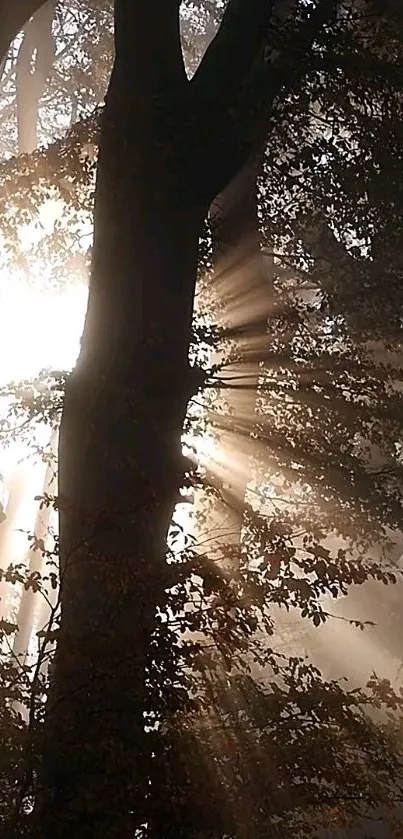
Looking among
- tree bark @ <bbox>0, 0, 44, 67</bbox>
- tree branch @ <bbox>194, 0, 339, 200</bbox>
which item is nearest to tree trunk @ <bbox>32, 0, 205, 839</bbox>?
tree branch @ <bbox>194, 0, 339, 200</bbox>

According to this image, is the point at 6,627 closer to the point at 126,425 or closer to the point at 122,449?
the point at 122,449

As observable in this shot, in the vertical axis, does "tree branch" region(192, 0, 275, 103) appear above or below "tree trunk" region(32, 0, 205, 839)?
above

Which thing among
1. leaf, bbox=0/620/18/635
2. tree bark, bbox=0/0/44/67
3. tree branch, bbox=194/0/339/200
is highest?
tree bark, bbox=0/0/44/67

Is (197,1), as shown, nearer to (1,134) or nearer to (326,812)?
(1,134)

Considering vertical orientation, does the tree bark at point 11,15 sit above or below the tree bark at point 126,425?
above

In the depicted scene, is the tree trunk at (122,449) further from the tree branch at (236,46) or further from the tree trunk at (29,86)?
the tree trunk at (29,86)

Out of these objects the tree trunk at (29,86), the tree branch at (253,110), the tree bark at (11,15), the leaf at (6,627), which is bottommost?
the leaf at (6,627)

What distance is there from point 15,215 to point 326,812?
5405 millimetres

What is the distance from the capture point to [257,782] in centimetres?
425

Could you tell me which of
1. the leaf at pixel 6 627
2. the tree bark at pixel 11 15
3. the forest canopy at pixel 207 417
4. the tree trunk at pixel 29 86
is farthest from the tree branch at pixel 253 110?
the tree trunk at pixel 29 86

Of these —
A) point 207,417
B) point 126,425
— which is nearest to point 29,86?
point 207,417

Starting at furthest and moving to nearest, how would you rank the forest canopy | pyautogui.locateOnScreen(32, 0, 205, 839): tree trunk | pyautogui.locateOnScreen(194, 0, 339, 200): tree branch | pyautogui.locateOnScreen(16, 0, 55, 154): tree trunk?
pyautogui.locateOnScreen(16, 0, 55, 154): tree trunk, pyautogui.locateOnScreen(194, 0, 339, 200): tree branch, the forest canopy, pyautogui.locateOnScreen(32, 0, 205, 839): tree trunk

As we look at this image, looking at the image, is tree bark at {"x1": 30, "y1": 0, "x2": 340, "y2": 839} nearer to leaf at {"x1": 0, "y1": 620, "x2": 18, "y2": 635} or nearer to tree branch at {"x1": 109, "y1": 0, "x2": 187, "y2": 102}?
tree branch at {"x1": 109, "y1": 0, "x2": 187, "y2": 102}

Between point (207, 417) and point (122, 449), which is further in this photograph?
point (207, 417)
